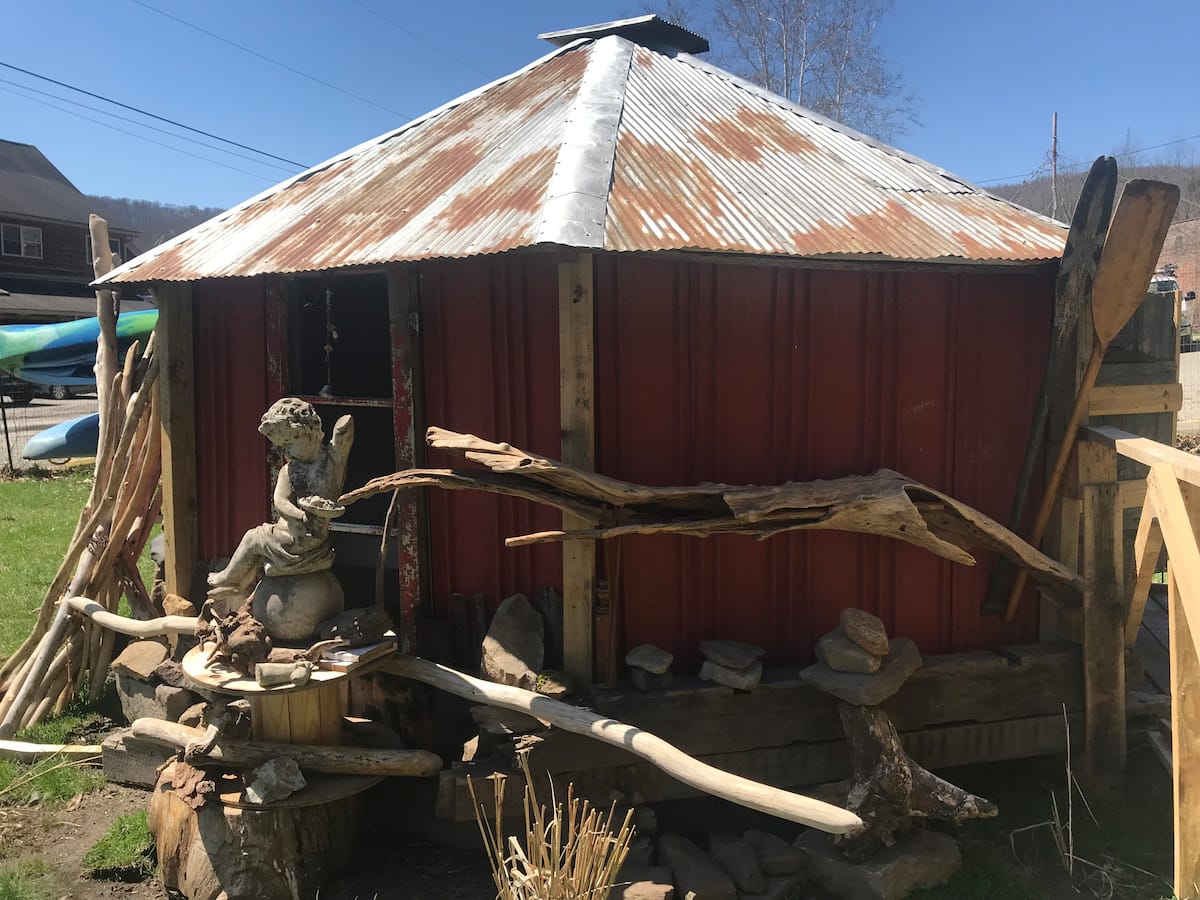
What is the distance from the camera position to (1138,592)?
15.5 ft

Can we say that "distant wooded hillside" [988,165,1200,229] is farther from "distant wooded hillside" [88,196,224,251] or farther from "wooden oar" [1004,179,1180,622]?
"distant wooded hillside" [88,196,224,251]

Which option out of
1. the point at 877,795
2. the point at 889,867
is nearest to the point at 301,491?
the point at 877,795

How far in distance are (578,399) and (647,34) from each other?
4457 mm

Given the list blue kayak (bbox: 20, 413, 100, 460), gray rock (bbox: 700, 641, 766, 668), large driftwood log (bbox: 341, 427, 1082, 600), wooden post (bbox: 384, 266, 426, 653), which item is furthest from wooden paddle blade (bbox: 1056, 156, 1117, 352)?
blue kayak (bbox: 20, 413, 100, 460)

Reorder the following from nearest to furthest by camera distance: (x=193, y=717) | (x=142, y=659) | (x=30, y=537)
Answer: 1. (x=193, y=717)
2. (x=142, y=659)
3. (x=30, y=537)

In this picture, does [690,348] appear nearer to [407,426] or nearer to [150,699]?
[407,426]

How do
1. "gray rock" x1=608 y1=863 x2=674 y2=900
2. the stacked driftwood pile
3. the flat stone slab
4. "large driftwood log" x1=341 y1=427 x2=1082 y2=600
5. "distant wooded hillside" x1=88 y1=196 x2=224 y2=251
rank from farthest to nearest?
"distant wooded hillside" x1=88 y1=196 x2=224 y2=251
the stacked driftwood pile
the flat stone slab
"large driftwood log" x1=341 y1=427 x2=1082 y2=600
"gray rock" x1=608 y1=863 x2=674 y2=900

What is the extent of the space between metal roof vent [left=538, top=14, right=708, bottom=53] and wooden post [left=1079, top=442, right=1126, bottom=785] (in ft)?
15.9

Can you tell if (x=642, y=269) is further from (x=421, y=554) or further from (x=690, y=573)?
(x=421, y=554)

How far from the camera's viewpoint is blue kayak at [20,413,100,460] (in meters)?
16.4

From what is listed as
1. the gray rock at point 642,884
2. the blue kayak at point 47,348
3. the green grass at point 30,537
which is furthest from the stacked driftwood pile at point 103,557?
the blue kayak at point 47,348

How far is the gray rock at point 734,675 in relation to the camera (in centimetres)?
450

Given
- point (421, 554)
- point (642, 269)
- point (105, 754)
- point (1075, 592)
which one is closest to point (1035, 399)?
point (1075, 592)

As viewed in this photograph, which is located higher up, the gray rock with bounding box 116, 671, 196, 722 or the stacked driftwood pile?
the stacked driftwood pile
